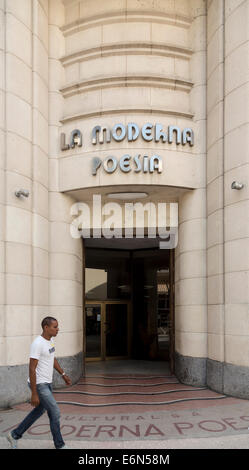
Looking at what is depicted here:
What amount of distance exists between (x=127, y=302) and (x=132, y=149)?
21.7ft

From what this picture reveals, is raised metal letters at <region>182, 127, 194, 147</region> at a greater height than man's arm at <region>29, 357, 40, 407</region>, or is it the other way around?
raised metal letters at <region>182, 127, 194, 147</region>

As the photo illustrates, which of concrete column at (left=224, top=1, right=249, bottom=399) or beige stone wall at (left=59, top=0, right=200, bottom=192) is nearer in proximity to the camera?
concrete column at (left=224, top=1, right=249, bottom=399)

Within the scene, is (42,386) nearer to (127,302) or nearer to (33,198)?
(33,198)

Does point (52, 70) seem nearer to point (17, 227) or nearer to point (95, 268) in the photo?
point (17, 227)

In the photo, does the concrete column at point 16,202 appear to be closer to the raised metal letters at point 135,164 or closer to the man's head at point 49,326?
the raised metal letters at point 135,164

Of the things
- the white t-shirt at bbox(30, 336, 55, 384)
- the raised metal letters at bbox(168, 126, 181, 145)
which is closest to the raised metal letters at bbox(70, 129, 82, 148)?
the raised metal letters at bbox(168, 126, 181, 145)

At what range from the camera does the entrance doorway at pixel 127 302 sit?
45.8 ft

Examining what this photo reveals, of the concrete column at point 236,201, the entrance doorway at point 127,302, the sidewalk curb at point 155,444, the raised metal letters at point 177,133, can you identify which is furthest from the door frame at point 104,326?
the sidewalk curb at point 155,444

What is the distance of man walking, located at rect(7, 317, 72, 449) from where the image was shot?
17.8 ft

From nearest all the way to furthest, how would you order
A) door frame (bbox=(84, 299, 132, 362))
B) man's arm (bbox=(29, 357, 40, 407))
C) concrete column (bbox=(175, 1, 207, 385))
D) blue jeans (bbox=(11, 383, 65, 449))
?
man's arm (bbox=(29, 357, 40, 407)) → blue jeans (bbox=(11, 383, 65, 449)) → concrete column (bbox=(175, 1, 207, 385)) → door frame (bbox=(84, 299, 132, 362))

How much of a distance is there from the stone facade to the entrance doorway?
10.3ft

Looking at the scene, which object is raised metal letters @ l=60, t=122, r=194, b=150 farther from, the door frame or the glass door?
the glass door
